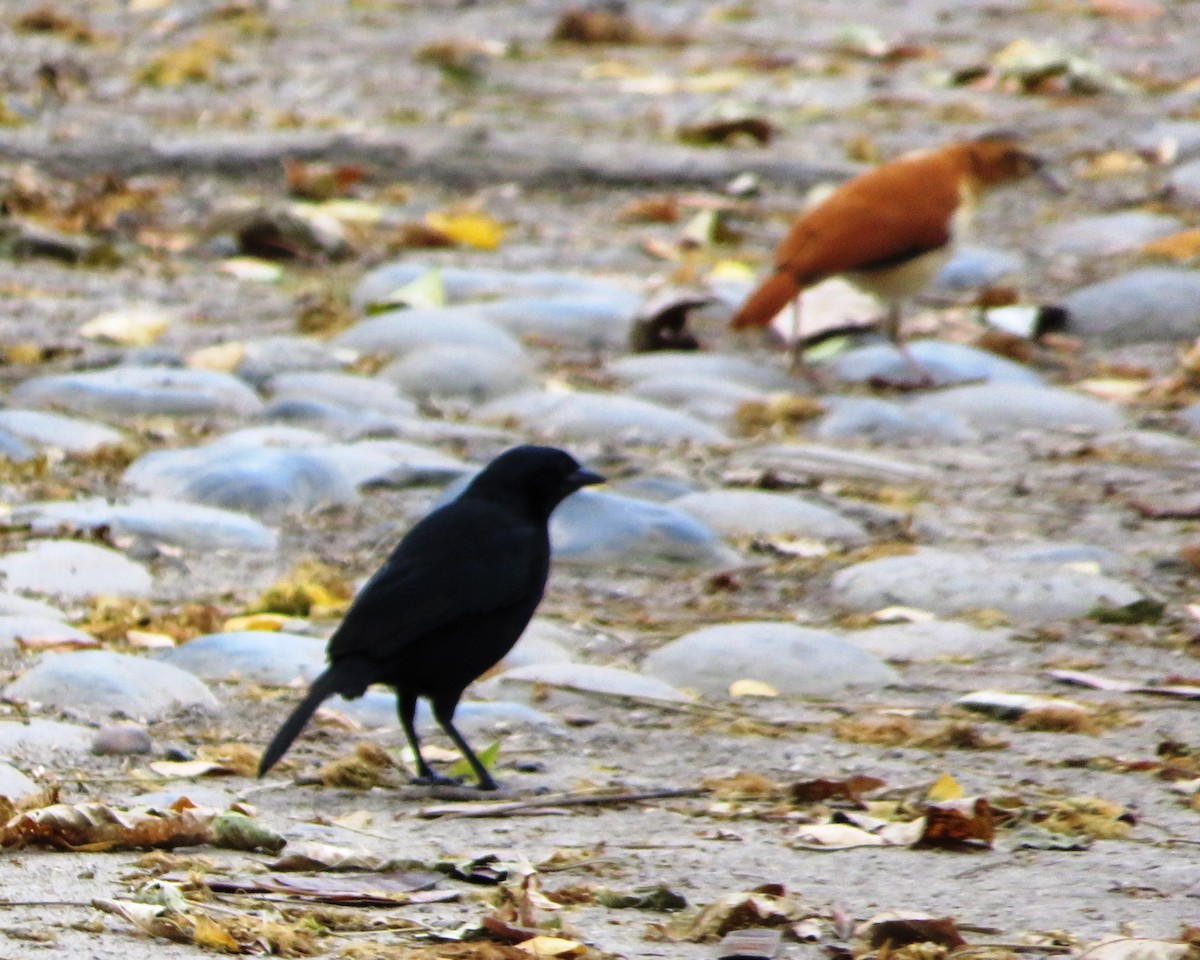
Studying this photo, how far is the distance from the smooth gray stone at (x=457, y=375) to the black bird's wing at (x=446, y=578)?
285 centimetres

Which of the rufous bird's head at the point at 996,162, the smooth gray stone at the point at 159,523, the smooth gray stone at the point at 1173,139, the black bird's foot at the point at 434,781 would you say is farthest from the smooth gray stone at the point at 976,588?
the smooth gray stone at the point at 1173,139

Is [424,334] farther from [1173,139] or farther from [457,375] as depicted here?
[1173,139]

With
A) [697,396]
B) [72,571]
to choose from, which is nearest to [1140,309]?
[697,396]

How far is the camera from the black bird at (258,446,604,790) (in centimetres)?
421

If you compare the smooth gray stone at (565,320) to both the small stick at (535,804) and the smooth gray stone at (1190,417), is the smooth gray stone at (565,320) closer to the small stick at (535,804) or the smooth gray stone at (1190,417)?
the smooth gray stone at (1190,417)

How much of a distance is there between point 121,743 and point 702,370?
414 cm

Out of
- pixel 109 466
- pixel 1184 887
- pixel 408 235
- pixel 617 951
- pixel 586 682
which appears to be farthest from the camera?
pixel 408 235

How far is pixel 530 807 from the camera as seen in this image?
3846 mm

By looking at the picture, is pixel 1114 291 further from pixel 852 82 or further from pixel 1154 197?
pixel 852 82

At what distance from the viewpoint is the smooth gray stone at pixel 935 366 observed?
8062 millimetres

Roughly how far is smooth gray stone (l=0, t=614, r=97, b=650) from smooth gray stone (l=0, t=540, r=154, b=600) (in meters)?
0.38

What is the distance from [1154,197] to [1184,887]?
23.9ft

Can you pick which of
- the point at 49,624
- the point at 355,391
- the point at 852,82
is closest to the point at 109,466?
the point at 355,391

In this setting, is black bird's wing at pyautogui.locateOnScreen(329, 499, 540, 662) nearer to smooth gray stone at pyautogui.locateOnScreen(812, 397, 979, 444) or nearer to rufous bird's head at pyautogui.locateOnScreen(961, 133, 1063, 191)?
smooth gray stone at pyautogui.locateOnScreen(812, 397, 979, 444)
